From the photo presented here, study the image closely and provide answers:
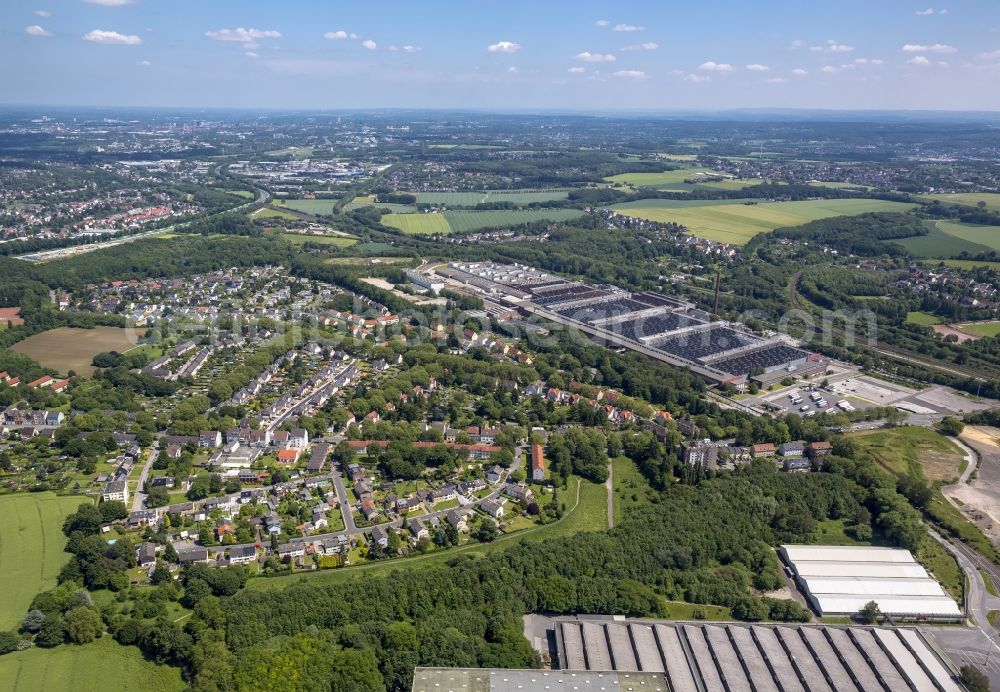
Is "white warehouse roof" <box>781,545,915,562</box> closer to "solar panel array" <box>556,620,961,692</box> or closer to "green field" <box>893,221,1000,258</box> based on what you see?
"solar panel array" <box>556,620,961,692</box>

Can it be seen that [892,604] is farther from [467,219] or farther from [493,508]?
[467,219]

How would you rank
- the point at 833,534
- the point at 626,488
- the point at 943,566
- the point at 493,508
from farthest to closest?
the point at 626,488 < the point at 493,508 < the point at 833,534 < the point at 943,566

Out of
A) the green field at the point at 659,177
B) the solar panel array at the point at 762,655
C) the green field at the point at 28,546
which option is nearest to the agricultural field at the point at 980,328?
the solar panel array at the point at 762,655

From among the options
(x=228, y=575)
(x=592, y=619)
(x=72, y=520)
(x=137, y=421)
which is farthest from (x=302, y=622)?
(x=137, y=421)

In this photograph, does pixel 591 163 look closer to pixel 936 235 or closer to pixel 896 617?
pixel 936 235

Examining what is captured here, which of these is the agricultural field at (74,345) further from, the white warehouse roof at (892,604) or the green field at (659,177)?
the green field at (659,177)

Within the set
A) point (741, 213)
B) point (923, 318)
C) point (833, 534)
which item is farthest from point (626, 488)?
point (741, 213)
